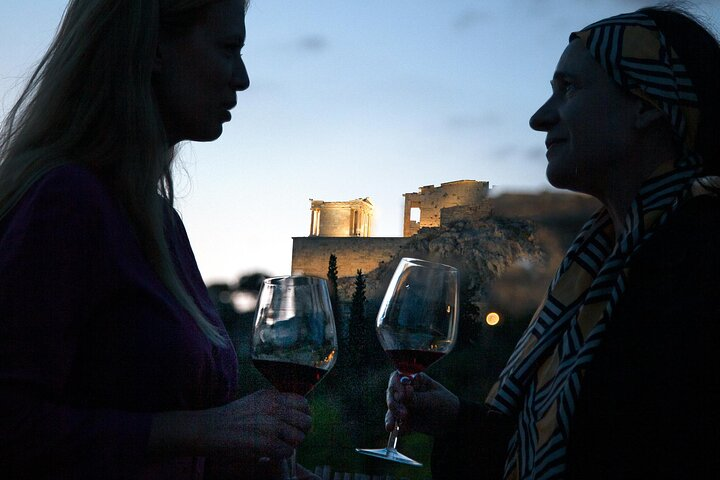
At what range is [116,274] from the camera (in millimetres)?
1042

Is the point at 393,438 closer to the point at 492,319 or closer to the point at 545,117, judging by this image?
the point at 545,117

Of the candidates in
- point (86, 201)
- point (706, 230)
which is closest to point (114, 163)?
point (86, 201)

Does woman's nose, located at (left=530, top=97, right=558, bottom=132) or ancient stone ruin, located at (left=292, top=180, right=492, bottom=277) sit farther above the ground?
ancient stone ruin, located at (left=292, top=180, right=492, bottom=277)

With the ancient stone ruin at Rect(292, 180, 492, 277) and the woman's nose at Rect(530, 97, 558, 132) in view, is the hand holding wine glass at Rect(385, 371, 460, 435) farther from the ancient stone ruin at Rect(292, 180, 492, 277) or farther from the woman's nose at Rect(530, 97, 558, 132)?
the ancient stone ruin at Rect(292, 180, 492, 277)

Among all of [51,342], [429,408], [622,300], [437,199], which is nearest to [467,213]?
[437,199]

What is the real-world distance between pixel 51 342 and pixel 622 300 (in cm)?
81

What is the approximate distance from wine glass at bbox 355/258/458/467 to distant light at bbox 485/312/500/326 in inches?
876

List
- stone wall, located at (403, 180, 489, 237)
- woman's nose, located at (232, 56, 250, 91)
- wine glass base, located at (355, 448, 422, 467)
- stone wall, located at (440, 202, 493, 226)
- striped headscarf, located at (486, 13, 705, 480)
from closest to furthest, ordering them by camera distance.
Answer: striped headscarf, located at (486, 13, 705, 480), wine glass base, located at (355, 448, 422, 467), woman's nose, located at (232, 56, 250, 91), stone wall, located at (440, 202, 493, 226), stone wall, located at (403, 180, 489, 237)

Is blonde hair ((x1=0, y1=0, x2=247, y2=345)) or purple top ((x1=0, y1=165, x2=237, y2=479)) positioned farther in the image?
blonde hair ((x1=0, y1=0, x2=247, y2=345))

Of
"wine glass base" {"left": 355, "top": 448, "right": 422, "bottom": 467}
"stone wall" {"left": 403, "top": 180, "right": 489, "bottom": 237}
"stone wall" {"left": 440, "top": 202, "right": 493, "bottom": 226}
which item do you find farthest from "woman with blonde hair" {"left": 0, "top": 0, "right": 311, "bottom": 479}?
"stone wall" {"left": 403, "top": 180, "right": 489, "bottom": 237}

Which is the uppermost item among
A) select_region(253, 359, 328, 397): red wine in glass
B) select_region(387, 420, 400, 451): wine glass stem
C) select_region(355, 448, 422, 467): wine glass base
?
select_region(253, 359, 328, 397): red wine in glass

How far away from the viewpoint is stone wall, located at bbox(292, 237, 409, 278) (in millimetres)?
34969

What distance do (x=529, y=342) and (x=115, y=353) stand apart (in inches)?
29.4

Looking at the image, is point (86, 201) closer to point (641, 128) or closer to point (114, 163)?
point (114, 163)
